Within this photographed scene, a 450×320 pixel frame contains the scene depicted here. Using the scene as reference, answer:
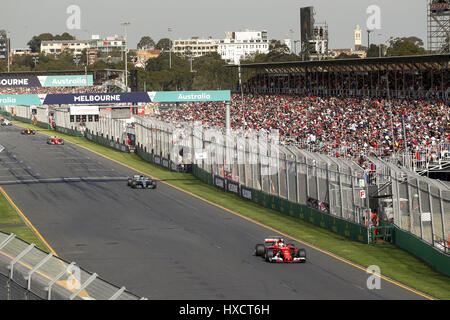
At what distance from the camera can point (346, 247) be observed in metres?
35.8

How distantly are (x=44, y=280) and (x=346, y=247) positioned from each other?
72.2 feet

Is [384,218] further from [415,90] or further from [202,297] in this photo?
[415,90]

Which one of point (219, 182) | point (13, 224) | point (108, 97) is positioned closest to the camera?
point (13, 224)

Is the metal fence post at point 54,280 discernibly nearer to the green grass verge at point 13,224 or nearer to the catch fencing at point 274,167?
the green grass verge at point 13,224

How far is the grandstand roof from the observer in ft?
212

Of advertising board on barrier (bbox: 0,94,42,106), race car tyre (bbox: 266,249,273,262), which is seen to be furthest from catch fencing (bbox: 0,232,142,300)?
advertising board on barrier (bbox: 0,94,42,106)

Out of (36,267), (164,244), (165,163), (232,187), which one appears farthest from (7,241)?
(165,163)

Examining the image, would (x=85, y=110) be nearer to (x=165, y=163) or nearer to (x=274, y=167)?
(x=165, y=163)

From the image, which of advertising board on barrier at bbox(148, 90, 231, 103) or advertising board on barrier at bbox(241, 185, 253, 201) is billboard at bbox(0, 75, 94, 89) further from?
advertising board on barrier at bbox(241, 185, 253, 201)

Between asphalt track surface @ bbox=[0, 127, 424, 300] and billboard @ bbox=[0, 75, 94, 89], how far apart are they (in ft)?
32.8

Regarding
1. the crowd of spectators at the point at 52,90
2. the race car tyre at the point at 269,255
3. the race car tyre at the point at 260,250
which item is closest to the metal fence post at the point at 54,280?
the race car tyre at the point at 269,255

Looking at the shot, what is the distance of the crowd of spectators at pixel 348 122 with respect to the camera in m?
54.3
